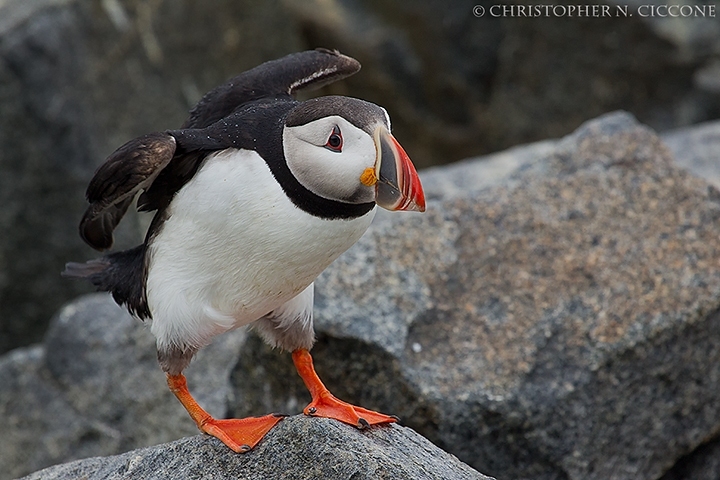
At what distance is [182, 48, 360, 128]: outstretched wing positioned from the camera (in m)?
4.37

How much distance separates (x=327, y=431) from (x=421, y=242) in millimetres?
1790

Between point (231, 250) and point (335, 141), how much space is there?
0.63 m

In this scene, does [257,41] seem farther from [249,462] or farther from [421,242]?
[249,462]

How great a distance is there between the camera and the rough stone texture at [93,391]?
575cm

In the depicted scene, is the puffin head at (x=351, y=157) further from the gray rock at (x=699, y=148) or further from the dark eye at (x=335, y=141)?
the gray rock at (x=699, y=148)

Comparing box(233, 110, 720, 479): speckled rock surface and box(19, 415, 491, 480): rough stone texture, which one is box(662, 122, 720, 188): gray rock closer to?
box(233, 110, 720, 479): speckled rock surface

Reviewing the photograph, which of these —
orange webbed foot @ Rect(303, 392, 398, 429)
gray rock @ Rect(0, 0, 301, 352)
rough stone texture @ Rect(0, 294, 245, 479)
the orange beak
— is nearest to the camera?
the orange beak

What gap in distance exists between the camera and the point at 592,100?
9.93 meters

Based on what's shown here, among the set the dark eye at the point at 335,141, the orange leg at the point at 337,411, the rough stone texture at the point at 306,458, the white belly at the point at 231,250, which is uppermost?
the dark eye at the point at 335,141

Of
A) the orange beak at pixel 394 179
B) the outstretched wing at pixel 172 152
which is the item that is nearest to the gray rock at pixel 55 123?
the outstretched wing at pixel 172 152

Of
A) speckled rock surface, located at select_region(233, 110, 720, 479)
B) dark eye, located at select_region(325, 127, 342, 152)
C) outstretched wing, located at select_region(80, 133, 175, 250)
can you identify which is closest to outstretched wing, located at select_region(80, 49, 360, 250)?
outstretched wing, located at select_region(80, 133, 175, 250)

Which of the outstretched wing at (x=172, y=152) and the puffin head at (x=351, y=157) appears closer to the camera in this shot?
the puffin head at (x=351, y=157)

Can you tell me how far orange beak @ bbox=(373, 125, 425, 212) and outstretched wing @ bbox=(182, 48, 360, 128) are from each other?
3.95 ft

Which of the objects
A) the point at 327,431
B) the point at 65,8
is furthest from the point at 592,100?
the point at 327,431
